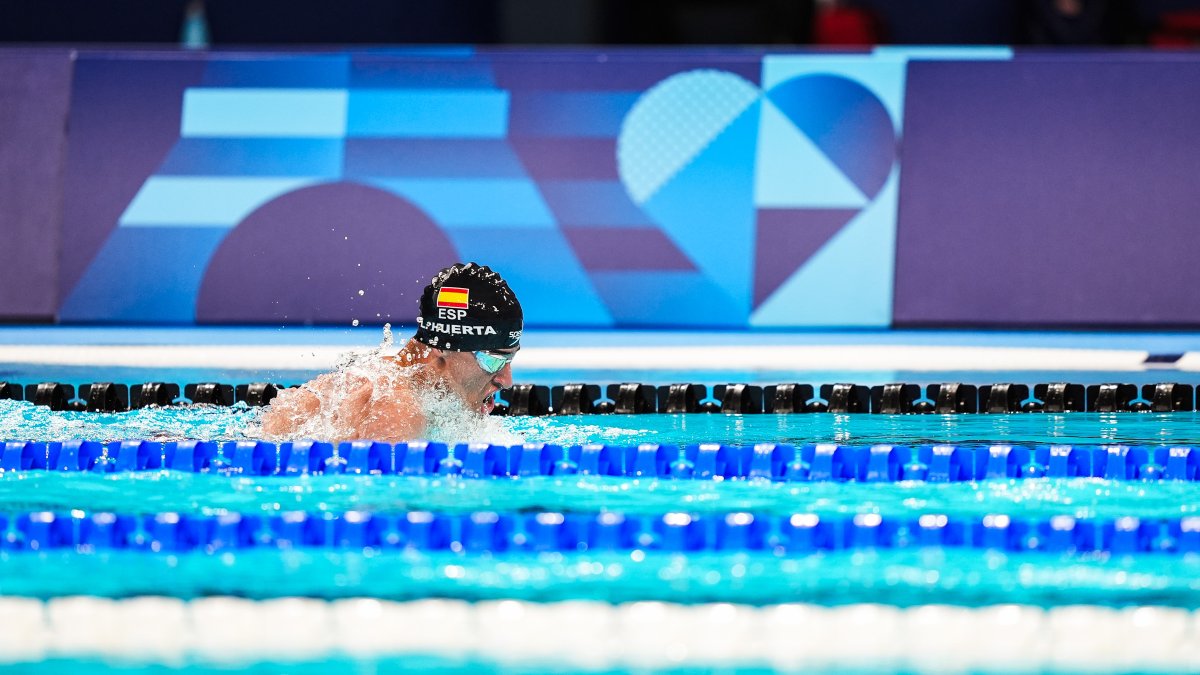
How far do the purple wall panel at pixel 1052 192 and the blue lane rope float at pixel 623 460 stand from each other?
11.0ft

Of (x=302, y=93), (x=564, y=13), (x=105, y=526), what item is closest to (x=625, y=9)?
(x=564, y=13)

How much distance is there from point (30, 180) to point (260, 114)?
1.15 metres

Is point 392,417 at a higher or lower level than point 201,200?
lower

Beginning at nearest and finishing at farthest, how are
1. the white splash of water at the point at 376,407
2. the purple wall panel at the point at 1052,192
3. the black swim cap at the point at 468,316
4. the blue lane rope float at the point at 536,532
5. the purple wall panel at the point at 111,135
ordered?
the blue lane rope float at the point at 536,532, the black swim cap at the point at 468,316, the white splash of water at the point at 376,407, the purple wall panel at the point at 1052,192, the purple wall panel at the point at 111,135

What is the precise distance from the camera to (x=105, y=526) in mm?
3078

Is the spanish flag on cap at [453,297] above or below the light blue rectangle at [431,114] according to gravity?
below

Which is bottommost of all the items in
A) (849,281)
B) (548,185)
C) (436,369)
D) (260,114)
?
(436,369)

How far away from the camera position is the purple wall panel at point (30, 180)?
743cm

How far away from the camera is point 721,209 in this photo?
7375mm

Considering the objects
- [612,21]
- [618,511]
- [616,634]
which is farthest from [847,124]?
[616,634]

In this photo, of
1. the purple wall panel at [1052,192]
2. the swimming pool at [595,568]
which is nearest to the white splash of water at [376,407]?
the swimming pool at [595,568]

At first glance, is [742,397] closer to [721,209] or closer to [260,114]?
[721,209]

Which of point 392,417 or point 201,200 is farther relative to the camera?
point 201,200

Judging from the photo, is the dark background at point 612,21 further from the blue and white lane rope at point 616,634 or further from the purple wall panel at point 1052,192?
the blue and white lane rope at point 616,634
